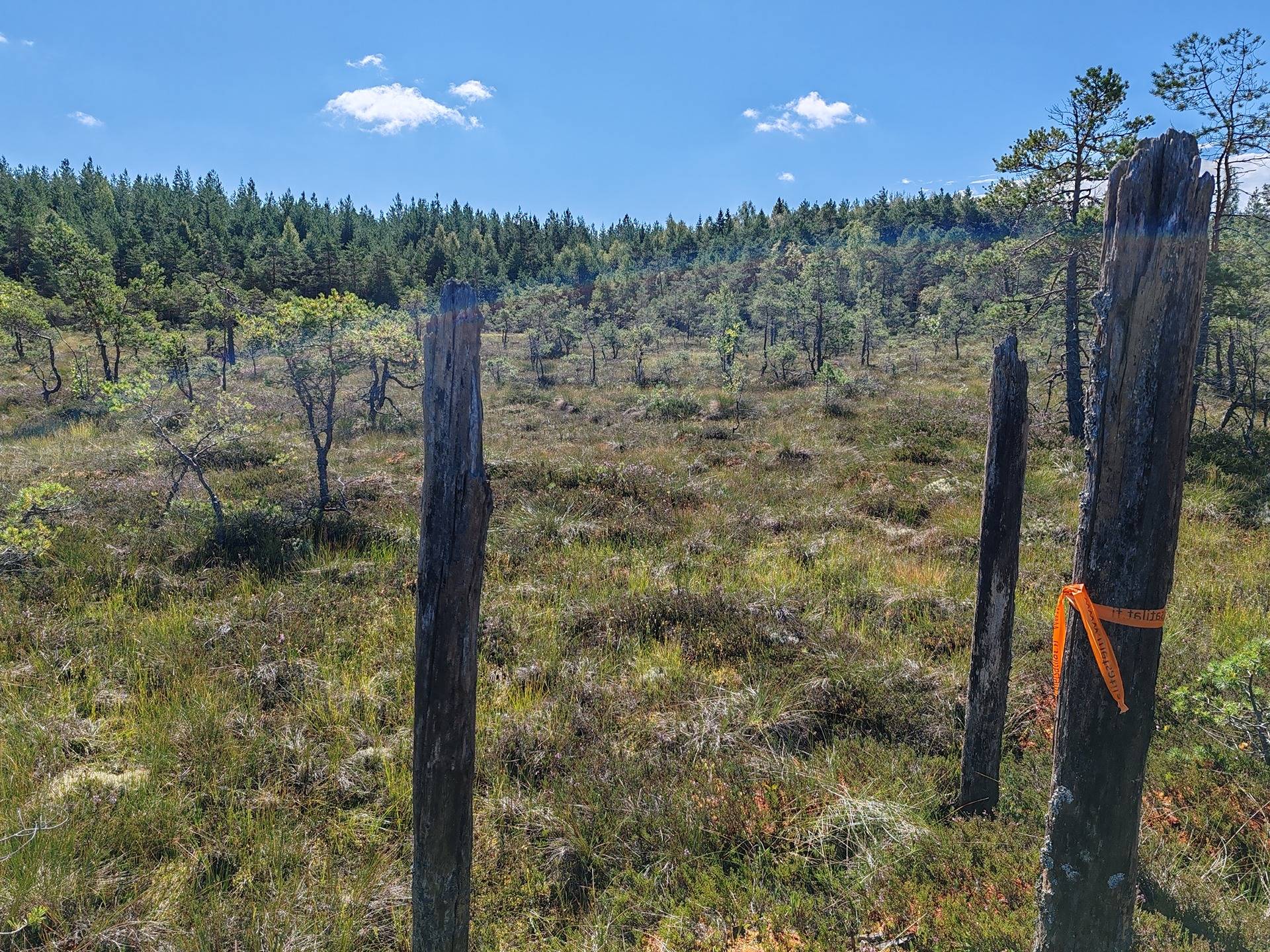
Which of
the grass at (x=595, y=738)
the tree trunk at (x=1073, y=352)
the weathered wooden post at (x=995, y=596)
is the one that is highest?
the tree trunk at (x=1073, y=352)

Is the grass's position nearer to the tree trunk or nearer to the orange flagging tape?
the orange flagging tape

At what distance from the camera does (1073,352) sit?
17.0 meters

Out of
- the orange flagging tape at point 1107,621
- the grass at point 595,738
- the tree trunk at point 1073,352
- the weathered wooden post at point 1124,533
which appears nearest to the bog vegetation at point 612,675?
the grass at point 595,738

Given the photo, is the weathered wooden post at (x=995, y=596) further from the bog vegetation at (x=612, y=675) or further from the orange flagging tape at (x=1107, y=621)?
the orange flagging tape at (x=1107, y=621)

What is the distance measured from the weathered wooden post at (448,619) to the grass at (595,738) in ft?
3.20

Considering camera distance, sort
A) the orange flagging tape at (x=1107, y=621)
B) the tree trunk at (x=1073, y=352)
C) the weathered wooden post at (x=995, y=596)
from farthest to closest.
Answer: the tree trunk at (x=1073, y=352), the weathered wooden post at (x=995, y=596), the orange flagging tape at (x=1107, y=621)

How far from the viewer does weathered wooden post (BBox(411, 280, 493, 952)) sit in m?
2.57

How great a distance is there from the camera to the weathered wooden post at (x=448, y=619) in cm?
257

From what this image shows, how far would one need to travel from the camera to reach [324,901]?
3520mm

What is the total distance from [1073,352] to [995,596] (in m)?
16.8

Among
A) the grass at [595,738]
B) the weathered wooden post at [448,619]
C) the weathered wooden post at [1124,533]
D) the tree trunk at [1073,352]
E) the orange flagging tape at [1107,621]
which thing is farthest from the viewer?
the tree trunk at [1073,352]

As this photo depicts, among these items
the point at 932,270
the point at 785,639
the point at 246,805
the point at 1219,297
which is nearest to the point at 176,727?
the point at 246,805

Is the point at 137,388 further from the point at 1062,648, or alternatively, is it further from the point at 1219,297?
the point at 1219,297

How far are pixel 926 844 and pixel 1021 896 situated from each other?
52cm
